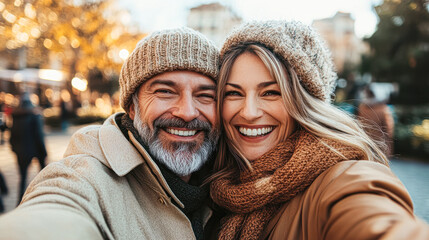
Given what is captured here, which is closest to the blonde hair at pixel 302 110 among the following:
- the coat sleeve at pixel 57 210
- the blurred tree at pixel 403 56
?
the coat sleeve at pixel 57 210

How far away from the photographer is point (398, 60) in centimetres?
1856

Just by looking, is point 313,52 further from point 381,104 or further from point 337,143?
point 381,104

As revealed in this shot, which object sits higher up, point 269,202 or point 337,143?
point 337,143

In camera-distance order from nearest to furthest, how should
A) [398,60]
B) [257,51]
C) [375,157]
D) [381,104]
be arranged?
[375,157], [257,51], [381,104], [398,60]

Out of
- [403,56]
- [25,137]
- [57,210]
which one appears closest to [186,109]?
[57,210]

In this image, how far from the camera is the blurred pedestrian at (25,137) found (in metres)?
5.32

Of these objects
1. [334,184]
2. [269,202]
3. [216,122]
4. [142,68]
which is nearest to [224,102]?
[216,122]

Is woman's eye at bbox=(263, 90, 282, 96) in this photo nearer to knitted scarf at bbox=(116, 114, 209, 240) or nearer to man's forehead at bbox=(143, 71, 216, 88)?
man's forehead at bbox=(143, 71, 216, 88)

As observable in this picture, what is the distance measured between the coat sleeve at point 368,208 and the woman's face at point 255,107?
26.7 inches

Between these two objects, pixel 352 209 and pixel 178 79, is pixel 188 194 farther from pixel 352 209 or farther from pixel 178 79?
pixel 352 209

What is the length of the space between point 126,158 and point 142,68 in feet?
2.43

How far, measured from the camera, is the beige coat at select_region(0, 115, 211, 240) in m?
1.02

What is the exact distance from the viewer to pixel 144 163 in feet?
5.91

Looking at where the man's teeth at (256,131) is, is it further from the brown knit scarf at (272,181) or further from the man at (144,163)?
the man at (144,163)
